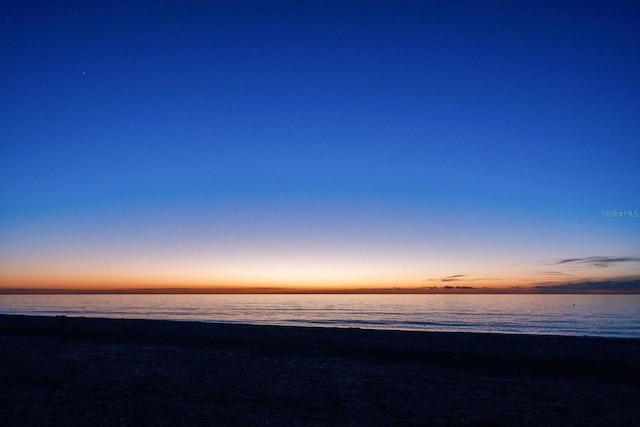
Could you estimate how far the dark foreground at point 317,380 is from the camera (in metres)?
9.90

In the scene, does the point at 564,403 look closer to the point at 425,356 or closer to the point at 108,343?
the point at 425,356

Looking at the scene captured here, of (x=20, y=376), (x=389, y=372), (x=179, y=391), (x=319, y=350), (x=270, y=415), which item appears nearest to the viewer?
(x=270, y=415)

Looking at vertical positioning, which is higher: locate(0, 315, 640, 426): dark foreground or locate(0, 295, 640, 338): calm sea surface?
locate(0, 315, 640, 426): dark foreground

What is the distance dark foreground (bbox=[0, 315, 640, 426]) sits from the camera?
9.90 m

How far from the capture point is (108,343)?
872 inches

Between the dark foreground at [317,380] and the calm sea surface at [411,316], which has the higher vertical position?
the dark foreground at [317,380]

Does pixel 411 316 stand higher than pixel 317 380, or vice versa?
pixel 317 380

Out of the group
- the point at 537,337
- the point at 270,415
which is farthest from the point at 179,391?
the point at 537,337

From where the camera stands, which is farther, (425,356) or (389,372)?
(425,356)

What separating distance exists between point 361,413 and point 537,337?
62.2 feet

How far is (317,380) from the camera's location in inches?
546

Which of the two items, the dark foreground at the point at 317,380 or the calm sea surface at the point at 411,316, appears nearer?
the dark foreground at the point at 317,380

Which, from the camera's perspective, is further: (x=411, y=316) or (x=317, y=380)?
(x=411, y=316)

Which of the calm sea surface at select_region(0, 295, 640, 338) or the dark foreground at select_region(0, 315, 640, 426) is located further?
the calm sea surface at select_region(0, 295, 640, 338)
